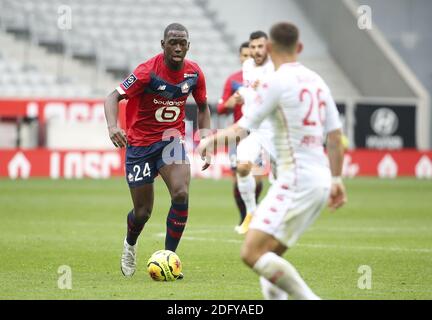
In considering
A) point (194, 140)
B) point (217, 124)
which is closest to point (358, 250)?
point (194, 140)

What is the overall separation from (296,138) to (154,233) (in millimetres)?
7548

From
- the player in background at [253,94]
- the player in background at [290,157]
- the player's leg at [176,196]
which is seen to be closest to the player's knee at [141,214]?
the player's leg at [176,196]

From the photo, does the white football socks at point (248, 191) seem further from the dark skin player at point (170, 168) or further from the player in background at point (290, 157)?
the player in background at point (290, 157)

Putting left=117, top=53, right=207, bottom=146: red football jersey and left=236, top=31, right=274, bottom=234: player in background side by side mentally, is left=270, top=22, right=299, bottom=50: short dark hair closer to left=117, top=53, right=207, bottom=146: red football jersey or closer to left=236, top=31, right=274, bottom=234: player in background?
left=117, top=53, right=207, bottom=146: red football jersey

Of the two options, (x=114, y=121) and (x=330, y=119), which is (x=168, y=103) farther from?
(x=330, y=119)

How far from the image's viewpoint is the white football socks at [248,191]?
570 inches

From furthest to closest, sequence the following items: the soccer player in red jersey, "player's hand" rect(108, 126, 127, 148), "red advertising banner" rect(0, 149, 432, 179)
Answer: "red advertising banner" rect(0, 149, 432, 179), the soccer player in red jersey, "player's hand" rect(108, 126, 127, 148)

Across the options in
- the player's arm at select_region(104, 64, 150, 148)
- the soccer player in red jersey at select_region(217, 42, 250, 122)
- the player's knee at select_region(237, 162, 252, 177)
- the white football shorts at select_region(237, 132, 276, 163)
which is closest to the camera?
the player's arm at select_region(104, 64, 150, 148)

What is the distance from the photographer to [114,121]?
942 centimetres

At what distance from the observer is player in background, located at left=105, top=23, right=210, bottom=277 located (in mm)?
9766

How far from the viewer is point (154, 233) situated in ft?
46.8

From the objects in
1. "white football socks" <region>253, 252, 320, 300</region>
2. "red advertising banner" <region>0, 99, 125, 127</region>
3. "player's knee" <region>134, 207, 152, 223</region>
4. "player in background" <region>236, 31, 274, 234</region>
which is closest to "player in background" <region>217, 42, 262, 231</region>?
"player in background" <region>236, 31, 274, 234</region>

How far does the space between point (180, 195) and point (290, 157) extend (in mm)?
2950
